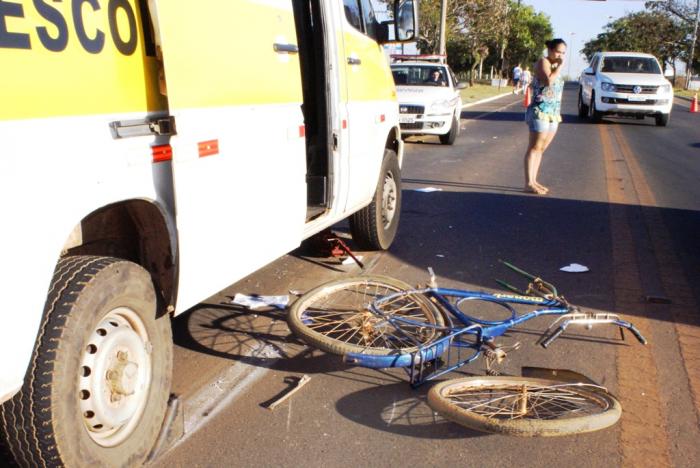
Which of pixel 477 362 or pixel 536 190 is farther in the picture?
pixel 536 190

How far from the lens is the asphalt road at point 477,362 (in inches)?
132

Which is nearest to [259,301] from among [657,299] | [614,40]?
[657,299]

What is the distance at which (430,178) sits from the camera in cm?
1158

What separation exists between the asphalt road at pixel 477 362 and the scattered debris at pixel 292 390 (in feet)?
0.09

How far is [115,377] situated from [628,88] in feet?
70.5

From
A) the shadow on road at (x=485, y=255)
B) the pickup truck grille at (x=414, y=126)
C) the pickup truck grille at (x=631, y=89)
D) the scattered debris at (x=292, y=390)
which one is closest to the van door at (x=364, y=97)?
the shadow on road at (x=485, y=255)

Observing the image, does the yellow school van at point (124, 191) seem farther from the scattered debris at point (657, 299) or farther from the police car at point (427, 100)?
the police car at point (427, 100)

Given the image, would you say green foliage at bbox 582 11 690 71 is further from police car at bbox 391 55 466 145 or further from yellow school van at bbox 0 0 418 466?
yellow school van at bbox 0 0 418 466

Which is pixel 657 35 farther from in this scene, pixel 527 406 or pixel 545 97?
pixel 527 406

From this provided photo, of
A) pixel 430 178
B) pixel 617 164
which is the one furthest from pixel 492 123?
pixel 430 178

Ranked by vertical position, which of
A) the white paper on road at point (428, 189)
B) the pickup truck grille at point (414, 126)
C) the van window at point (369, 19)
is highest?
the van window at point (369, 19)

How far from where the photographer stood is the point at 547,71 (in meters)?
9.00

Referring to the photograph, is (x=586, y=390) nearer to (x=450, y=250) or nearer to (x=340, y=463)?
(x=340, y=463)

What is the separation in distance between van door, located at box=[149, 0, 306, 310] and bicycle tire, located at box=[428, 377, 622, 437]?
1.26 metres
